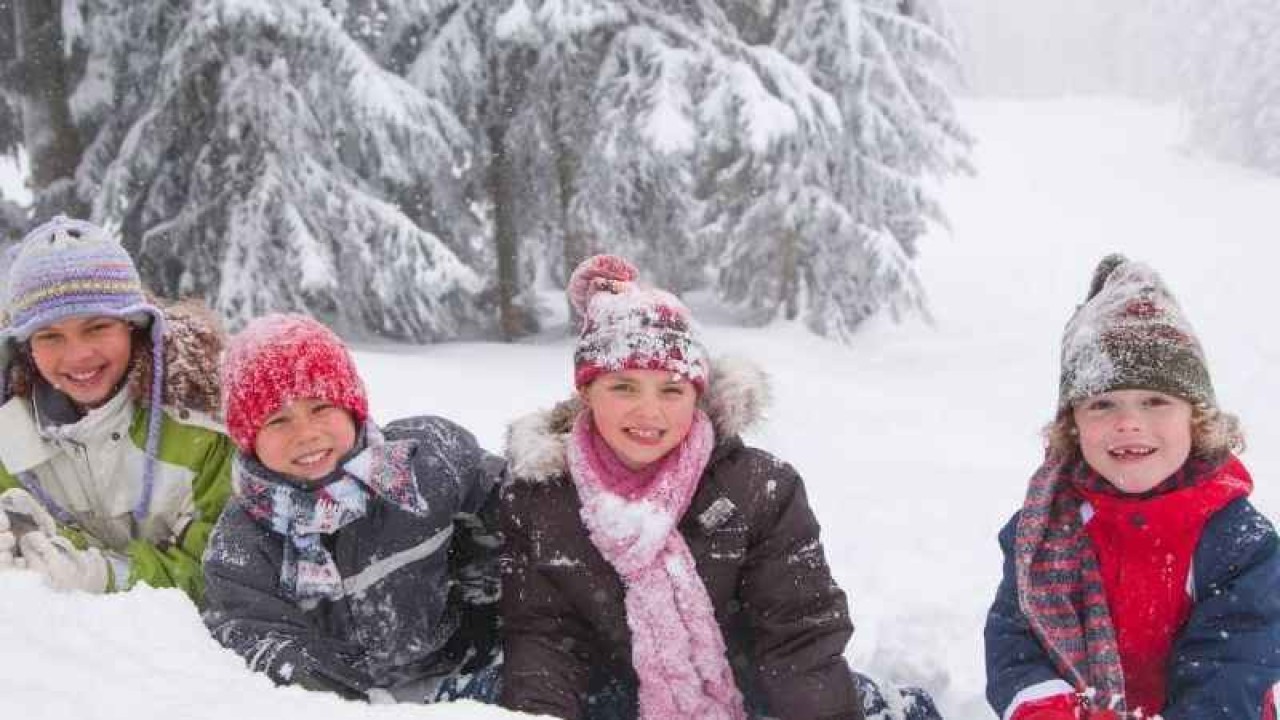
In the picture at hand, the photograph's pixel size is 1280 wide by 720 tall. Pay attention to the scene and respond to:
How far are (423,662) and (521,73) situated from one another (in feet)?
29.5

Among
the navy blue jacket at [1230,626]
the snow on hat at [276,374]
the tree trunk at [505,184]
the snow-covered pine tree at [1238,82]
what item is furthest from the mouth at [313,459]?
the snow-covered pine tree at [1238,82]

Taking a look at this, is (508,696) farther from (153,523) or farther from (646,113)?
(646,113)

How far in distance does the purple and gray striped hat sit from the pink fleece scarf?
1.58 metres

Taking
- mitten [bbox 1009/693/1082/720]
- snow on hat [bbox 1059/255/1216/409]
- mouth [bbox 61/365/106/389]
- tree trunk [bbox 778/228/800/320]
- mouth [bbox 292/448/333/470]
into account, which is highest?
tree trunk [bbox 778/228/800/320]

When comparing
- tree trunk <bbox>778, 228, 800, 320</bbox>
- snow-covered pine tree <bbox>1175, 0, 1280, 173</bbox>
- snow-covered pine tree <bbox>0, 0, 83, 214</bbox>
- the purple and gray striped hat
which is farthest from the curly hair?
snow-covered pine tree <bbox>1175, 0, 1280, 173</bbox>

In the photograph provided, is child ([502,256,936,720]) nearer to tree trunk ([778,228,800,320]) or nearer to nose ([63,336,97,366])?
nose ([63,336,97,366])

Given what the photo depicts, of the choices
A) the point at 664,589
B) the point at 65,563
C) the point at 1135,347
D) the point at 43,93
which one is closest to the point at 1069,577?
the point at 1135,347

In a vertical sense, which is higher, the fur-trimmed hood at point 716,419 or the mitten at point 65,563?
the fur-trimmed hood at point 716,419

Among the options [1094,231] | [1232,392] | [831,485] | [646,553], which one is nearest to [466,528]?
[646,553]

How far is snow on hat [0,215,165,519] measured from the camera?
280 cm

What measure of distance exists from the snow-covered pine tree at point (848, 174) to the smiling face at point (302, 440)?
8660 mm

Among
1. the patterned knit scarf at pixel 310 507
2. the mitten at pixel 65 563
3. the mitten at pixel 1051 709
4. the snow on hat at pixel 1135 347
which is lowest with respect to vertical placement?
the mitten at pixel 1051 709

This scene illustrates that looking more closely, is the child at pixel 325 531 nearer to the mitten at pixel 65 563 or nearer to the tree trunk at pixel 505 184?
the mitten at pixel 65 563

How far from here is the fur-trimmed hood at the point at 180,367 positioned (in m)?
2.99
